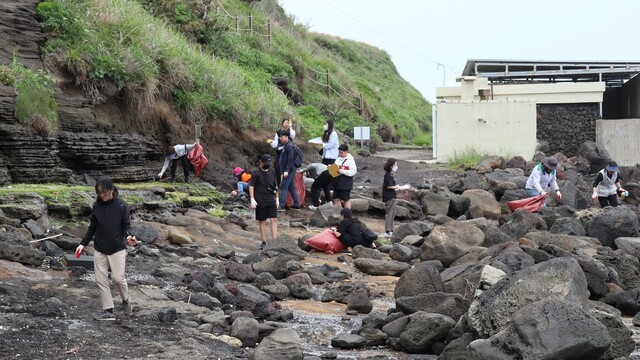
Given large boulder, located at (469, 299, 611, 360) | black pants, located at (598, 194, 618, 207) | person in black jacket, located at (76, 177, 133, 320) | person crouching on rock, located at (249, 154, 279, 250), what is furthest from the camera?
black pants, located at (598, 194, 618, 207)

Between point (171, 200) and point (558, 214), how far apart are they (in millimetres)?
8041

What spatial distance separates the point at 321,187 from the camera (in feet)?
68.0

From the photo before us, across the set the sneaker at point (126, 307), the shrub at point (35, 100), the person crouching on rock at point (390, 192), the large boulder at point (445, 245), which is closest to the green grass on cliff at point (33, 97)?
the shrub at point (35, 100)

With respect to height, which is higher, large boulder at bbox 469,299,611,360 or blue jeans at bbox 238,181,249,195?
blue jeans at bbox 238,181,249,195

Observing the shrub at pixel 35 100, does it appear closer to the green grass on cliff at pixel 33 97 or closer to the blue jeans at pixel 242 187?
the green grass on cliff at pixel 33 97

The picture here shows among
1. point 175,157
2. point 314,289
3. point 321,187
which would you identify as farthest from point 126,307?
point 175,157

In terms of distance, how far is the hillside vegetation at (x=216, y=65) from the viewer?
2109cm

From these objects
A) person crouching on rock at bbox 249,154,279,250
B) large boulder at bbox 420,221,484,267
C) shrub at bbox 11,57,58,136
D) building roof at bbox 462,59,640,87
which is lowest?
large boulder at bbox 420,221,484,267

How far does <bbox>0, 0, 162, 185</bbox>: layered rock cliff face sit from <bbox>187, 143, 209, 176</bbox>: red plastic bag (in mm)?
788

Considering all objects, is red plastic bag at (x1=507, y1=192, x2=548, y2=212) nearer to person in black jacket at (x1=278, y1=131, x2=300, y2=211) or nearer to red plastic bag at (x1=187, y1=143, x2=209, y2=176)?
person in black jacket at (x1=278, y1=131, x2=300, y2=211)

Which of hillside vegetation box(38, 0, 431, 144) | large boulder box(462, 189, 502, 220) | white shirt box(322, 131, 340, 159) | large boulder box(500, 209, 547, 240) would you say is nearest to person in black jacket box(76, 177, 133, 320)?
large boulder box(500, 209, 547, 240)

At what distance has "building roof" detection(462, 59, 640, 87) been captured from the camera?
42562mm

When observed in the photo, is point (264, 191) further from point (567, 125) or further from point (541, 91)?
point (567, 125)

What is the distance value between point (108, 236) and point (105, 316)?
2.67ft
